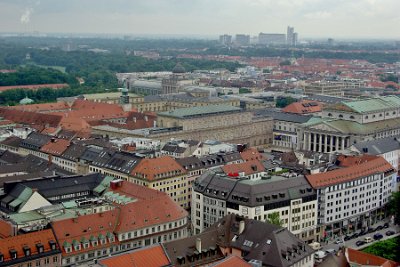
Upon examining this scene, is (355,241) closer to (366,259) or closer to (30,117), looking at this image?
(366,259)

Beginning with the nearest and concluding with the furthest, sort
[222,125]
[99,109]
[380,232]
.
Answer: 1. [380,232]
2. [222,125]
3. [99,109]

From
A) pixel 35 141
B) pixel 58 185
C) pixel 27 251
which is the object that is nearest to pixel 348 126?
pixel 35 141

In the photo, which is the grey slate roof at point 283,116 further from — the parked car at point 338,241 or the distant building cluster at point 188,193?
the parked car at point 338,241

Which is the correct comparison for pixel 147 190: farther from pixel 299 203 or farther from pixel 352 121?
pixel 352 121

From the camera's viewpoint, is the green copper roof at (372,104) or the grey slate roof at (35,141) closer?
the grey slate roof at (35,141)

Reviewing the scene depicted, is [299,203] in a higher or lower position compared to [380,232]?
higher

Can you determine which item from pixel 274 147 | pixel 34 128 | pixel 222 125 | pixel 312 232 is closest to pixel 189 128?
pixel 222 125

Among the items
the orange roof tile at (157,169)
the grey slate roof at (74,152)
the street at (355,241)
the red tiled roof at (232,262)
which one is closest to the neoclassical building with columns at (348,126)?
the street at (355,241)
